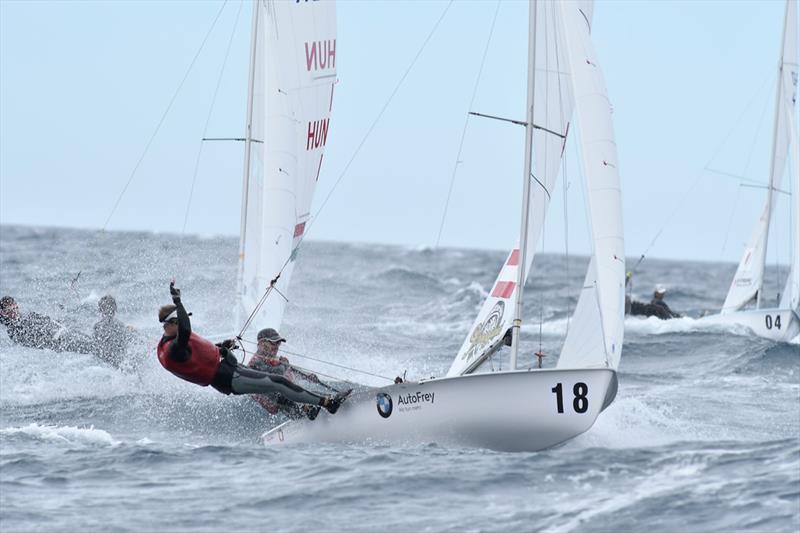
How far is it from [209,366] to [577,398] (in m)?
2.97

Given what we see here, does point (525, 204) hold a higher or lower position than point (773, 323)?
higher

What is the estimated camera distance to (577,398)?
9695 millimetres

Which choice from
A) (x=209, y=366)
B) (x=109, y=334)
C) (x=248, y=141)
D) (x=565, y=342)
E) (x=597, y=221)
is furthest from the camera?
(x=248, y=141)

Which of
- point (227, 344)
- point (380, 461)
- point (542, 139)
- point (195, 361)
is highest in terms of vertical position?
point (542, 139)

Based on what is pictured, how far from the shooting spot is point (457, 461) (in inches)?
372

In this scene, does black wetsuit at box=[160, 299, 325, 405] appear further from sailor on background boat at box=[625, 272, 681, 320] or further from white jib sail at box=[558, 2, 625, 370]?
sailor on background boat at box=[625, 272, 681, 320]

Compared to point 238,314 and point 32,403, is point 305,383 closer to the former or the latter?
point 238,314

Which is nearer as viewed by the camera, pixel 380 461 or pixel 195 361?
pixel 380 461

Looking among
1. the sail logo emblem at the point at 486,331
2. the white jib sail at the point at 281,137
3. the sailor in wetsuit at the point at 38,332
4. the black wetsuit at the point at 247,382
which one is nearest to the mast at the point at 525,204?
the sail logo emblem at the point at 486,331

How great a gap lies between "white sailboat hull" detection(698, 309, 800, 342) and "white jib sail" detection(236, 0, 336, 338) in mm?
9794

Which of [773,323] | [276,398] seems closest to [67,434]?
[276,398]

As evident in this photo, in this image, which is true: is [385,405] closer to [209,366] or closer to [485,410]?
[485,410]

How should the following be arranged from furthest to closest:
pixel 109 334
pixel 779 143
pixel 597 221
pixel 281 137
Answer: pixel 779 143, pixel 281 137, pixel 109 334, pixel 597 221

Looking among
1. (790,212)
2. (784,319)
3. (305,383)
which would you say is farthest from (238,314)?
(790,212)
